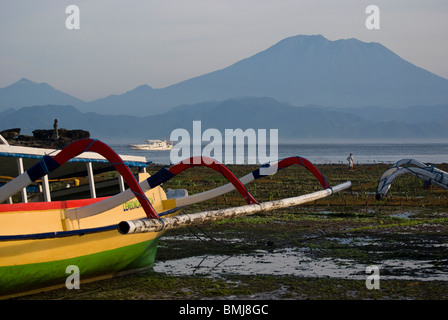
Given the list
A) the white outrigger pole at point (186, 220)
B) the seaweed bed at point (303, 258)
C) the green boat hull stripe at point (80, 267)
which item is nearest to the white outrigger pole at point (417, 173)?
the seaweed bed at point (303, 258)

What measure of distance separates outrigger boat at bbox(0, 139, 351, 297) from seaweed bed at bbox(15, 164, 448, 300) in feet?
1.64

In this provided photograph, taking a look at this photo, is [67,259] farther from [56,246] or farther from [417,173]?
[417,173]

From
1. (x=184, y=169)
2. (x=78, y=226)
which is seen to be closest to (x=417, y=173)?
(x=184, y=169)

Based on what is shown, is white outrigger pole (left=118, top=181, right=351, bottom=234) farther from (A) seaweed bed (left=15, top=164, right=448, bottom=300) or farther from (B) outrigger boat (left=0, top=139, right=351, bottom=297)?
(A) seaweed bed (left=15, top=164, right=448, bottom=300)

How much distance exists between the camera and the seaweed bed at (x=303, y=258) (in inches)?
553

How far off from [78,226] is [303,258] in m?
6.35

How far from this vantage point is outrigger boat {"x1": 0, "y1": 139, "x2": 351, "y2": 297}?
1312 centimetres

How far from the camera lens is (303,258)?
1773 centimetres

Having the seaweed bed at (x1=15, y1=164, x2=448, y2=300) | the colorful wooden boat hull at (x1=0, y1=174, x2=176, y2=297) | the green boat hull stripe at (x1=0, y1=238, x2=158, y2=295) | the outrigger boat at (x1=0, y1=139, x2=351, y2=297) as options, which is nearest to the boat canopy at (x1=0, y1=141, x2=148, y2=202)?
the outrigger boat at (x1=0, y1=139, x2=351, y2=297)

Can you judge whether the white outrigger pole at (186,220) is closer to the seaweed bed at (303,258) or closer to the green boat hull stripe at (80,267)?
the seaweed bed at (303,258)

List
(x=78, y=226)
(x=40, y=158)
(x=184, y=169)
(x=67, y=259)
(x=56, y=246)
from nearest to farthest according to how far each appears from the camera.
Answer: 1. (x=56, y=246)
2. (x=67, y=259)
3. (x=78, y=226)
4. (x=40, y=158)
5. (x=184, y=169)
